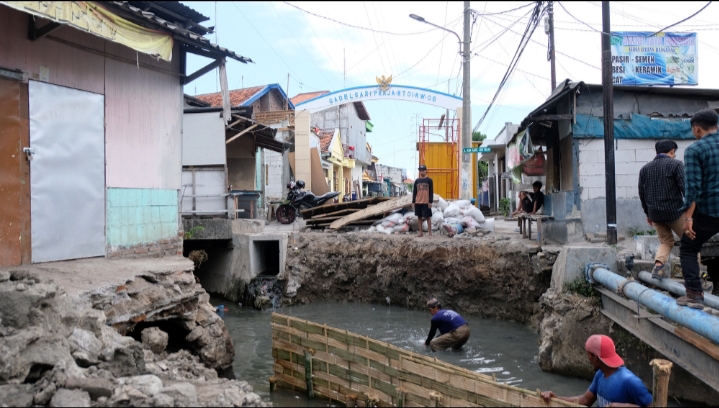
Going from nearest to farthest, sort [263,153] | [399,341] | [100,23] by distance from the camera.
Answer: [100,23]
[399,341]
[263,153]

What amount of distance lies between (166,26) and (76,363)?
4765 mm

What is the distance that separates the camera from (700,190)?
4.86m

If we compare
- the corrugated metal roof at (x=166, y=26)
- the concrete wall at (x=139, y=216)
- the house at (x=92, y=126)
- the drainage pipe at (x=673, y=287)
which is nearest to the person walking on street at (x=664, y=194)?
the drainage pipe at (x=673, y=287)

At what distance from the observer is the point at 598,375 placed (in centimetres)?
438

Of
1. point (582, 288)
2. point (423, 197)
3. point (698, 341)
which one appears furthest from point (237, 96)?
point (698, 341)

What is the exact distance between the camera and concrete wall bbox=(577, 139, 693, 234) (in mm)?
10008

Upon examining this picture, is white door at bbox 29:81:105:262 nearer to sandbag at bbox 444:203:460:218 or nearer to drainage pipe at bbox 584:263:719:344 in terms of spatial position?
drainage pipe at bbox 584:263:719:344

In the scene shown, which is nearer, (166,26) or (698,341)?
(698,341)

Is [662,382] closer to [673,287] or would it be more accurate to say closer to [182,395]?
[673,287]

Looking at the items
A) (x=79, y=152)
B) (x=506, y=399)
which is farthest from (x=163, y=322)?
(x=506, y=399)

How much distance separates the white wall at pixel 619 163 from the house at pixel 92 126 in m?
6.77

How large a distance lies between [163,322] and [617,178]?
840cm

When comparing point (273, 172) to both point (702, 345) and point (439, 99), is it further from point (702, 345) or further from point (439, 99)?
point (702, 345)

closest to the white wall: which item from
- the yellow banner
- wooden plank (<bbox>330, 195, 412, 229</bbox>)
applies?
wooden plank (<bbox>330, 195, 412, 229</bbox>)
